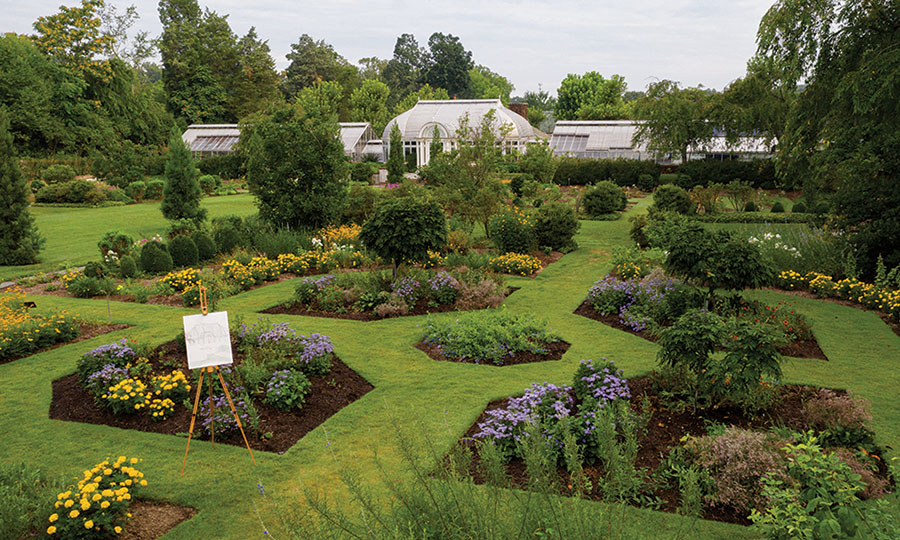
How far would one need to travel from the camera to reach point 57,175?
96.4ft

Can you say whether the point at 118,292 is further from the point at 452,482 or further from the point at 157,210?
the point at 157,210

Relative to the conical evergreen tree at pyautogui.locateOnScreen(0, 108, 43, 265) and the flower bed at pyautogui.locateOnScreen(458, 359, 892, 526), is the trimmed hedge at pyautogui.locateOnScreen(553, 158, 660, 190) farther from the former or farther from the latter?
the flower bed at pyautogui.locateOnScreen(458, 359, 892, 526)

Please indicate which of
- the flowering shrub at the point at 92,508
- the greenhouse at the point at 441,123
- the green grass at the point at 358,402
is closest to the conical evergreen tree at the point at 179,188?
the green grass at the point at 358,402

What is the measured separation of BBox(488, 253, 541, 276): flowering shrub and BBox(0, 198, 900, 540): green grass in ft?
5.43

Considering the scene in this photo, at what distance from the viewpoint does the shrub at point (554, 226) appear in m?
15.7

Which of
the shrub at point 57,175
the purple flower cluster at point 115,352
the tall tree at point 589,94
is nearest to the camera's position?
the purple flower cluster at point 115,352

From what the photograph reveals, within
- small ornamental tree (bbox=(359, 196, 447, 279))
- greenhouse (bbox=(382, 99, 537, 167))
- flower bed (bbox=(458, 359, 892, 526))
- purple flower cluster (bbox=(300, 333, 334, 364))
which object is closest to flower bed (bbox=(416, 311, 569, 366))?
flower bed (bbox=(458, 359, 892, 526))

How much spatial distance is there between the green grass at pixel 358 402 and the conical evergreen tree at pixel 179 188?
306 inches

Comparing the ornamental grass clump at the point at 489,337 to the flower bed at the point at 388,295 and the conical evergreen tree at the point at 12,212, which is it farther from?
the conical evergreen tree at the point at 12,212

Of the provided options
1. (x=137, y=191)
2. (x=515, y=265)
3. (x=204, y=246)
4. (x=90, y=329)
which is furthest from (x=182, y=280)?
(x=137, y=191)

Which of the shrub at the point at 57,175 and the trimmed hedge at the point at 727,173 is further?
the shrub at the point at 57,175

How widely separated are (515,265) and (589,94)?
5065 cm

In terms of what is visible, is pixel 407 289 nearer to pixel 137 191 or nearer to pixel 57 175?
pixel 137 191

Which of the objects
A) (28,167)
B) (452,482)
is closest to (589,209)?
(452,482)
